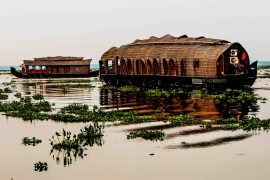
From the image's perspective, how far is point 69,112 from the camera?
85.7 ft

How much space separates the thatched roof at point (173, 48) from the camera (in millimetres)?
44500

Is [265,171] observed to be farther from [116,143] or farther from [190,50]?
[190,50]

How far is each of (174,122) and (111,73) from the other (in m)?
38.3

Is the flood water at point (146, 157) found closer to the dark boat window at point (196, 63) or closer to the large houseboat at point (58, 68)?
the dark boat window at point (196, 63)

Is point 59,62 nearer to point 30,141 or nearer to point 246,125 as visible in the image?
point 246,125

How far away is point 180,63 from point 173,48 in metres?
3.26

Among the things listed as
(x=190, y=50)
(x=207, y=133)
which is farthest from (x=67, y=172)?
(x=190, y=50)

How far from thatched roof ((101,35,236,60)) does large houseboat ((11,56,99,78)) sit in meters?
31.0

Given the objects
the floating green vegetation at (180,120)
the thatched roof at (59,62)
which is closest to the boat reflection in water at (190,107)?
the floating green vegetation at (180,120)

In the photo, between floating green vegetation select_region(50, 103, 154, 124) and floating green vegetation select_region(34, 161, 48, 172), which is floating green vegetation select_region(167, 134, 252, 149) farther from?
floating green vegetation select_region(50, 103, 154, 124)

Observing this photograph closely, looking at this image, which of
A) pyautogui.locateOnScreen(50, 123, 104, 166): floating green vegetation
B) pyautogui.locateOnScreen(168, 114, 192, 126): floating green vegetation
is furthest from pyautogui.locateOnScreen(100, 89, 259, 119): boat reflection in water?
pyautogui.locateOnScreen(50, 123, 104, 166): floating green vegetation

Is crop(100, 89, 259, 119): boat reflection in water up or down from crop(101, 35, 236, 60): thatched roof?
down

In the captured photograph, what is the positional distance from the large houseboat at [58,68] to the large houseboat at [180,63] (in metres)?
32.4

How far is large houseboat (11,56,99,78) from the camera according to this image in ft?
300
